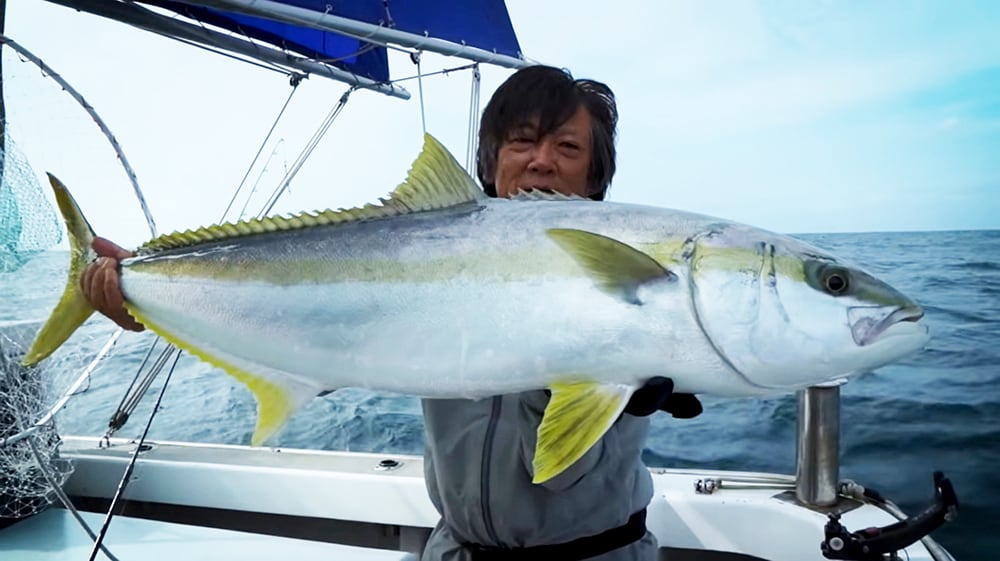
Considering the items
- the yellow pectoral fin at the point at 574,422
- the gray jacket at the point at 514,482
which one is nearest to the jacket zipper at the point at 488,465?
the gray jacket at the point at 514,482

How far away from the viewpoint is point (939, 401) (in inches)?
276

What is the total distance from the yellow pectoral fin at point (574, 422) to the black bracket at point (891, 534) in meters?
1.57

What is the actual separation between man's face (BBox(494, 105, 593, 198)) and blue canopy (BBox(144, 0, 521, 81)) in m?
2.22

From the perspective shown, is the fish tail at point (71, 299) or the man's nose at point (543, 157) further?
the man's nose at point (543, 157)

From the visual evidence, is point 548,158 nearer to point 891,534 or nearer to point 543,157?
A: point 543,157

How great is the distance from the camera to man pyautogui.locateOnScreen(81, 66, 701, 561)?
177 centimetres

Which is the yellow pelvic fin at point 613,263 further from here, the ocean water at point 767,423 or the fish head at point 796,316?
the ocean water at point 767,423

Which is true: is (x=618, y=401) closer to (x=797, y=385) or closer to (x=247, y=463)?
(x=797, y=385)

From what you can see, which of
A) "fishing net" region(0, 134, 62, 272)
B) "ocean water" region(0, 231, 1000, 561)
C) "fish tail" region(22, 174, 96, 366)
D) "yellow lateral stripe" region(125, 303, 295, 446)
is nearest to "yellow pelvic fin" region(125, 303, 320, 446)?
"yellow lateral stripe" region(125, 303, 295, 446)

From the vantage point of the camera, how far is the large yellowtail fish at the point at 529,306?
1174 mm

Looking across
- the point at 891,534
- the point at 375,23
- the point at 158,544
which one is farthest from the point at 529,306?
the point at 375,23

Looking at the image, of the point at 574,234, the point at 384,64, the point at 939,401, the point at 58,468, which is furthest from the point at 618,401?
the point at 939,401

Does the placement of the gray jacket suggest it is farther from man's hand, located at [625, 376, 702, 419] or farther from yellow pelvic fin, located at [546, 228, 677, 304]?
yellow pelvic fin, located at [546, 228, 677, 304]

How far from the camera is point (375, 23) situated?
398 cm
